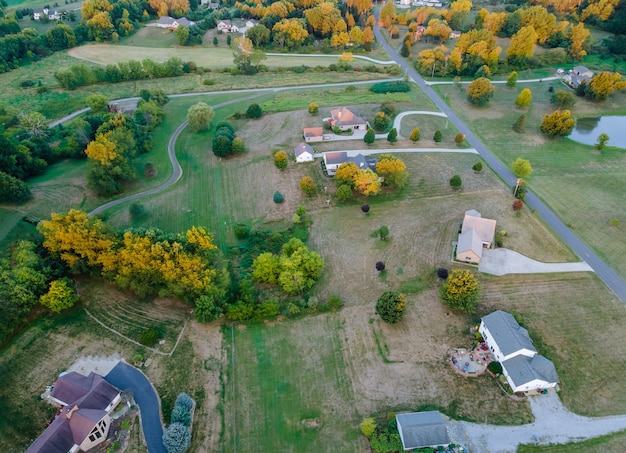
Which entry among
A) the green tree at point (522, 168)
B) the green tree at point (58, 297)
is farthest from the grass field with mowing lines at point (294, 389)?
the green tree at point (522, 168)

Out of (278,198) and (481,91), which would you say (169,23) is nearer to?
(481,91)

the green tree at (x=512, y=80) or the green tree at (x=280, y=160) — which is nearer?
the green tree at (x=280, y=160)

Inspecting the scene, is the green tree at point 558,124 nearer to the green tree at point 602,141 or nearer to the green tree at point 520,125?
the green tree at point 520,125

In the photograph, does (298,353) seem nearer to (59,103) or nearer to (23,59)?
(59,103)

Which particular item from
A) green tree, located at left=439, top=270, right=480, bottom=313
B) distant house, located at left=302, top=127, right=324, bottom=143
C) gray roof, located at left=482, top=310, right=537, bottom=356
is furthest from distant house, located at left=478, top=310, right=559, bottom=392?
distant house, located at left=302, top=127, right=324, bottom=143

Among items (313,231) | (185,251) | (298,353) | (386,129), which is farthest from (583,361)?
(386,129)

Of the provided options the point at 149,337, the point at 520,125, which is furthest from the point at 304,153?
the point at 520,125

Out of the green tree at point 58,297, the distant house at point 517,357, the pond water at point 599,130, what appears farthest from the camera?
the pond water at point 599,130
